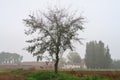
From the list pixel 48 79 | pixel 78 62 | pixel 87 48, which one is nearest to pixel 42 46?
pixel 48 79

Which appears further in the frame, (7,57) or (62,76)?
(7,57)

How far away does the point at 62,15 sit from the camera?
38.7 m

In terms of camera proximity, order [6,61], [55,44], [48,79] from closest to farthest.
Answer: [48,79], [55,44], [6,61]

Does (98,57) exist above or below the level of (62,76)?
above

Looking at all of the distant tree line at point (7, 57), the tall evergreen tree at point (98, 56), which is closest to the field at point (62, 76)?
the tall evergreen tree at point (98, 56)

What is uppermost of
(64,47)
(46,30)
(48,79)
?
(46,30)

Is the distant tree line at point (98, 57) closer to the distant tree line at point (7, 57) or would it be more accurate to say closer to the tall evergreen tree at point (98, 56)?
the tall evergreen tree at point (98, 56)

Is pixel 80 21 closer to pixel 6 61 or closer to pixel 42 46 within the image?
pixel 42 46

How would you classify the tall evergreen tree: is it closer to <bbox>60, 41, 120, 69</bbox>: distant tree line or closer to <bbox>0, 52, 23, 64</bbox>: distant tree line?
<bbox>60, 41, 120, 69</bbox>: distant tree line

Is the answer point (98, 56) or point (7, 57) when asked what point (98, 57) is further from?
point (7, 57)

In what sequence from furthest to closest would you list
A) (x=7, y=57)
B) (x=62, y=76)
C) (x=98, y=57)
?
(x=7, y=57)
(x=98, y=57)
(x=62, y=76)

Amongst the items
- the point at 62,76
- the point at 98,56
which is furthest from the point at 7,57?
the point at 62,76

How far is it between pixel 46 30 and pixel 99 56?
6874 cm

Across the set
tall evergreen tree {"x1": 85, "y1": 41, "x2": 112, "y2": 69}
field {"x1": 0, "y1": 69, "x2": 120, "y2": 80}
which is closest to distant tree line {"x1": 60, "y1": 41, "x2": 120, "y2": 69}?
tall evergreen tree {"x1": 85, "y1": 41, "x2": 112, "y2": 69}
